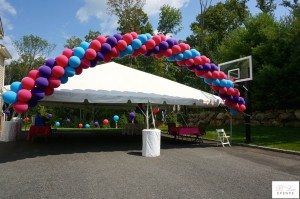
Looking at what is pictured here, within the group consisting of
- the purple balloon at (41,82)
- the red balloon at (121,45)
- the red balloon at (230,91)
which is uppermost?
the red balloon at (121,45)

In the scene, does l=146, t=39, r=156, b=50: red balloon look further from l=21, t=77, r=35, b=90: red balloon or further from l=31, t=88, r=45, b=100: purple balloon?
l=21, t=77, r=35, b=90: red balloon

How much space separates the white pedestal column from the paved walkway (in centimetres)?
38

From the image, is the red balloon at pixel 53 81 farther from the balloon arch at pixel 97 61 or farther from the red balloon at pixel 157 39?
the red balloon at pixel 157 39

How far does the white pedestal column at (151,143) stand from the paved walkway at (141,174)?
0.38 m

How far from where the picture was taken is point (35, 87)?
410 inches

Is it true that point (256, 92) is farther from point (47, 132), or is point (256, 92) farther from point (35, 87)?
point (35, 87)

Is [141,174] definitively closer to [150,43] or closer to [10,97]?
[10,97]

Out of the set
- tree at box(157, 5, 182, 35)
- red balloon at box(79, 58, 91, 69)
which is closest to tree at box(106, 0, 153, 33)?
tree at box(157, 5, 182, 35)

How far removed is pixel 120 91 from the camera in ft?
42.7

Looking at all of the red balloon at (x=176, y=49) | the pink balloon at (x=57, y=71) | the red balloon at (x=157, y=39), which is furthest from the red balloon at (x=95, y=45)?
A: the red balloon at (x=176, y=49)

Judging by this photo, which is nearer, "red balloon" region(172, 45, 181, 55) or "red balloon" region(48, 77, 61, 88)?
"red balloon" region(48, 77, 61, 88)

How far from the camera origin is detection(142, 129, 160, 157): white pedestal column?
10873mm

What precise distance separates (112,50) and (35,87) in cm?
315

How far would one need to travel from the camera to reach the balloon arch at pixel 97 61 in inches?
405
